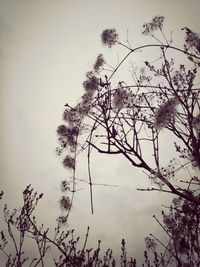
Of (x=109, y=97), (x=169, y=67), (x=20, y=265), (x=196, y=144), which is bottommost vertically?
(x=20, y=265)

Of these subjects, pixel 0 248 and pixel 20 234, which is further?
pixel 0 248

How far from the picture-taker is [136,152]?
3.41m

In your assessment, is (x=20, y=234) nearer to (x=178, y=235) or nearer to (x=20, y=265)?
(x=20, y=265)

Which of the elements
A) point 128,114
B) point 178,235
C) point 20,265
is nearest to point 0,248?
point 20,265

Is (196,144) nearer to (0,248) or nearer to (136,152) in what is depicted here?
(136,152)

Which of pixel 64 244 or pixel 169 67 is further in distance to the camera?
pixel 64 244

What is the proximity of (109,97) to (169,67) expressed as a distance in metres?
1.83

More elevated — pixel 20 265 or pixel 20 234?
pixel 20 234

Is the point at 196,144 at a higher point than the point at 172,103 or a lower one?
lower

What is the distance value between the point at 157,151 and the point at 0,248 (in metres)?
6.37

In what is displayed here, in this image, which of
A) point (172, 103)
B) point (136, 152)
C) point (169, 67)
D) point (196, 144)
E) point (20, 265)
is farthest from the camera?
point (20, 265)

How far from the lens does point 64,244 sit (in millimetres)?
8430

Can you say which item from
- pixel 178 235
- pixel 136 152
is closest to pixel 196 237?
pixel 178 235

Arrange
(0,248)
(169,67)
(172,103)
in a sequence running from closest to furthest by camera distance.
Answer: (172,103)
(169,67)
(0,248)
